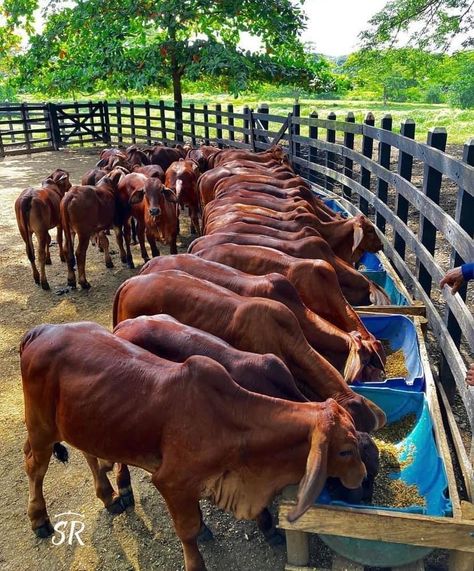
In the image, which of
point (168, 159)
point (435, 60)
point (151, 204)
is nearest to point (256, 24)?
point (435, 60)

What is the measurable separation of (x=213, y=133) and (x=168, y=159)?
1670 cm

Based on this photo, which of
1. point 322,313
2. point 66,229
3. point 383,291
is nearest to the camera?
point 322,313

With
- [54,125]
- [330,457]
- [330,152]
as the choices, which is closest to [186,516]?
[330,457]

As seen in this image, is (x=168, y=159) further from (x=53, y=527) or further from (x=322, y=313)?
(x=53, y=527)

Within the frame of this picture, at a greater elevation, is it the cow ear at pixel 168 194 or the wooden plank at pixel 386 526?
the cow ear at pixel 168 194

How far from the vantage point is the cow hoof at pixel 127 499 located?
4004 millimetres

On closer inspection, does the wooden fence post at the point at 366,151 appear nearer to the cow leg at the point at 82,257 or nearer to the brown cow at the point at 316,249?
the brown cow at the point at 316,249

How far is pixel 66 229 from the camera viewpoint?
318 inches

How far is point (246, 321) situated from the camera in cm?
396

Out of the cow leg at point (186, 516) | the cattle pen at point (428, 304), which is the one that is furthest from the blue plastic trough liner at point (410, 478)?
the cow leg at point (186, 516)

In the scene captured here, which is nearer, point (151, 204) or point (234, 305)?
point (234, 305)

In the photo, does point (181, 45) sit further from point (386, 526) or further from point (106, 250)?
point (386, 526)

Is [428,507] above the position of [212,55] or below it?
below
